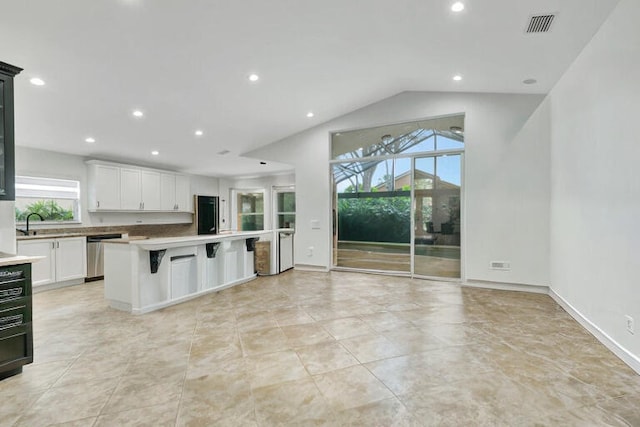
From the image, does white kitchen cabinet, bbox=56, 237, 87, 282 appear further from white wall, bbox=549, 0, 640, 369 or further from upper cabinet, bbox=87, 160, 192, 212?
white wall, bbox=549, 0, 640, 369

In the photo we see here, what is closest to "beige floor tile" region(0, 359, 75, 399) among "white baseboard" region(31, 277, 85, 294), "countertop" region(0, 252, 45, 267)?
"countertop" region(0, 252, 45, 267)

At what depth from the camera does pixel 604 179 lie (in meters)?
2.85

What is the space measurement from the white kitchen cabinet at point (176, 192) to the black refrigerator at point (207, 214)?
34cm

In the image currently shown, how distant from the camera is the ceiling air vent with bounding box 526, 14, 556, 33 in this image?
2934 mm

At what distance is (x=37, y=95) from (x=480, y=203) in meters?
6.28

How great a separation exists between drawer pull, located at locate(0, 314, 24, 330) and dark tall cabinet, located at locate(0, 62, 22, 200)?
90 centimetres

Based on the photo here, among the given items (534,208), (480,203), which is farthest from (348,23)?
(534,208)

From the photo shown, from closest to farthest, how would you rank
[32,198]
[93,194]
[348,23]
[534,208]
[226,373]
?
1. [226,373]
2. [348,23]
3. [534,208]
4. [32,198]
5. [93,194]

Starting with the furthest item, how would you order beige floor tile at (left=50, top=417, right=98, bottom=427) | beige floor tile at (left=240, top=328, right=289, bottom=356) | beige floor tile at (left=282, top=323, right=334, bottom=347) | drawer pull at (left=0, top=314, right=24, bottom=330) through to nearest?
beige floor tile at (left=282, top=323, right=334, bottom=347) < beige floor tile at (left=240, top=328, right=289, bottom=356) < drawer pull at (left=0, top=314, right=24, bottom=330) < beige floor tile at (left=50, top=417, right=98, bottom=427)

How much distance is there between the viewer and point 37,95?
12.2 feet

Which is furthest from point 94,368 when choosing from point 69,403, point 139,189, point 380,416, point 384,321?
point 139,189

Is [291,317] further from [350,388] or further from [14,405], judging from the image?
[14,405]

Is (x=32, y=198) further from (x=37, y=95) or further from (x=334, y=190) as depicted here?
(x=334, y=190)

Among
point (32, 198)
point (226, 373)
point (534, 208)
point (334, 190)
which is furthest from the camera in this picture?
point (334, 190)
